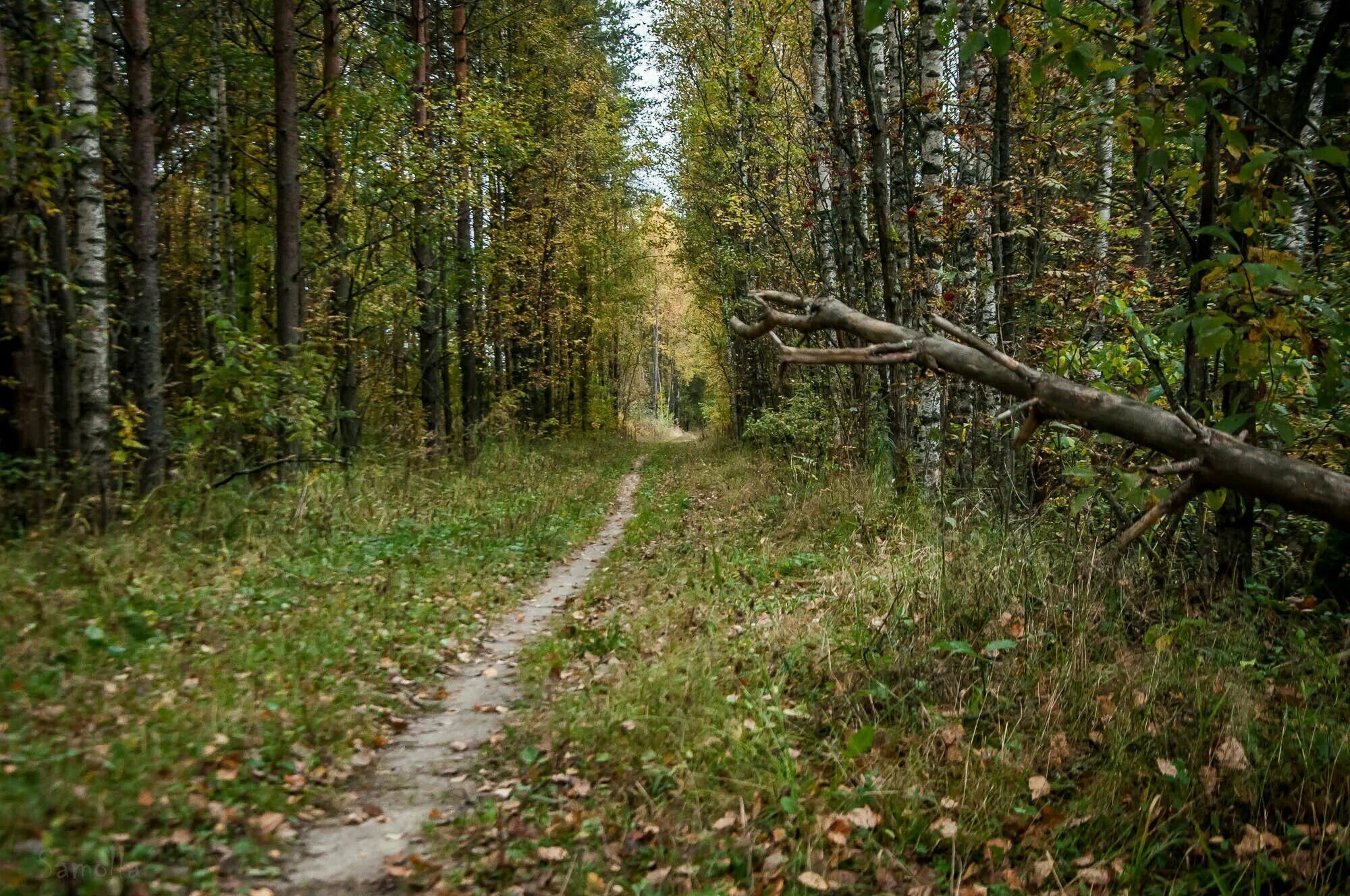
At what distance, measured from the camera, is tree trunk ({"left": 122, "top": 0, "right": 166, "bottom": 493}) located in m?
7.96

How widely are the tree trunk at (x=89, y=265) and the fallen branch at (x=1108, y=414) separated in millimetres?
6844

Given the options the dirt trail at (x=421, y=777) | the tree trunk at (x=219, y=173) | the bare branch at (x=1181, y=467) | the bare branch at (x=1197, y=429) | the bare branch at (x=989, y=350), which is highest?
the tree trunk at (x=219, y=173)

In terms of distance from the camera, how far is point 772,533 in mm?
9672

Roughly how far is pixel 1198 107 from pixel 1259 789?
326 centimetres

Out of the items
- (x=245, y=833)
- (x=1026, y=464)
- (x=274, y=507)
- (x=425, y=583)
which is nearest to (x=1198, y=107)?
(x=1026, y=464)

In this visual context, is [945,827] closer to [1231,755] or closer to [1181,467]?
[1231,755]

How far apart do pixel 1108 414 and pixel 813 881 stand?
8.42 ft

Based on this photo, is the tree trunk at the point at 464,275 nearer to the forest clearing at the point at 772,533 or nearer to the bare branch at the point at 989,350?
the forest clearing at the point at 772,533

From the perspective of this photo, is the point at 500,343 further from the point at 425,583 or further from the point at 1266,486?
the point at 1266,486

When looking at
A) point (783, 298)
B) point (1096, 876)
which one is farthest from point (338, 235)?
point (1096, 876)

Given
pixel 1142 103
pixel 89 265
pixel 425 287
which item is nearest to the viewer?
pixel 1142 103

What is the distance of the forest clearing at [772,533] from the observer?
356cm

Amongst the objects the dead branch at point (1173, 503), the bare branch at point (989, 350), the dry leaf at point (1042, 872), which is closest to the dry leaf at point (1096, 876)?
the dry leaf at point (1042, 872)

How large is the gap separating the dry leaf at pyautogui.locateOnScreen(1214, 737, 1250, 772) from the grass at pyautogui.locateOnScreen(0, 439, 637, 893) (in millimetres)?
4798
